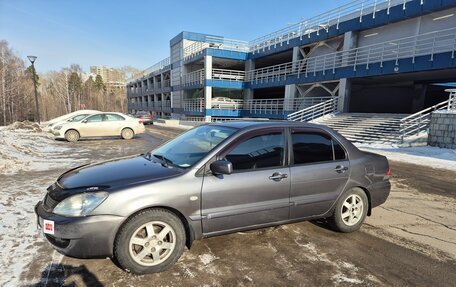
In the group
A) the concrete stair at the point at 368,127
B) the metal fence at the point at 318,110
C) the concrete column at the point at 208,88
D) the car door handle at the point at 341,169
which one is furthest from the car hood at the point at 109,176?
the concrete column at the point at 208,88

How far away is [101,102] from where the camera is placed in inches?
3479

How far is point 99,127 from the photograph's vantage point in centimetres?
1423

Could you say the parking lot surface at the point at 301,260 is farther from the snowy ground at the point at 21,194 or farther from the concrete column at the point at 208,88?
the concrete column at the point at 208,88

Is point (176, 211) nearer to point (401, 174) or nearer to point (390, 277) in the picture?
point (390, 277)

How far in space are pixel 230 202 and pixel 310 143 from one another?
144cm

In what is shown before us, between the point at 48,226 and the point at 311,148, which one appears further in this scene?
the point at 311,148

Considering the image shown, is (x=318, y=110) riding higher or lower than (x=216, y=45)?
lower

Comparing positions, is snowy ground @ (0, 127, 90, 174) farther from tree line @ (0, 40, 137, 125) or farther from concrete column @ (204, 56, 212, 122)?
tree line @ (0, 40, 137, 125)

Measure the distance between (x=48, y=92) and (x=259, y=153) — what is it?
9348cm

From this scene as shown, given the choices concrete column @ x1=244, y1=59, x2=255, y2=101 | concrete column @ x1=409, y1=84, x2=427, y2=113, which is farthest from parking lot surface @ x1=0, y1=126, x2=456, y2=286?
concrete column @ x1=244, y1=59, x2=255, y2=101

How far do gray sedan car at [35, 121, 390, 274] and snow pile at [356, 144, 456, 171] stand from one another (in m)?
7.25

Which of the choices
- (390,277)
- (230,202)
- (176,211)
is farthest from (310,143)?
(176,211)

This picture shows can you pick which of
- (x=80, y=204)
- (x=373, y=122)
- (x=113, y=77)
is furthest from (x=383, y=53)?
(x=113, y=77)

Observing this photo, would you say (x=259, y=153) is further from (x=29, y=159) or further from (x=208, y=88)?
(x=208, y=88)
